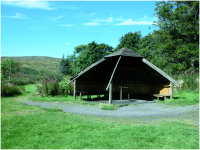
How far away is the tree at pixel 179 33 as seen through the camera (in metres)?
24.7

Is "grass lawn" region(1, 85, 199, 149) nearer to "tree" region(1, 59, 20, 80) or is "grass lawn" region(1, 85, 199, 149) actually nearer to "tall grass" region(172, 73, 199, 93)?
"tall grass" region(172, 73, 199, 93)

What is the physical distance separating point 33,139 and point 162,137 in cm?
295

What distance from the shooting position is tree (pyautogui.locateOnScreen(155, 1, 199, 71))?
24656 mm

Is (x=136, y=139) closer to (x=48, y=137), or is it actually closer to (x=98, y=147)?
(x=98, y=147)

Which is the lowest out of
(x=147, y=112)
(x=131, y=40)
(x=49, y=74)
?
(x=147, y=112)

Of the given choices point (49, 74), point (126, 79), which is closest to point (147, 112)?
point (126, 79)

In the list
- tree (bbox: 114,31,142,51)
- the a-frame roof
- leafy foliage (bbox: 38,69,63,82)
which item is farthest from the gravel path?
tree (bbox: 114,31,142,51)

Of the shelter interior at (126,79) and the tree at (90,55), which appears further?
the tree at (90,55)

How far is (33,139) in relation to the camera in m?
4.25

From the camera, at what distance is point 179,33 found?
25891 mm

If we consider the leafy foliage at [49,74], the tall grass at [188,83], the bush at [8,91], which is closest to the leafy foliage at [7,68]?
Answer: the leafy foliage at [49,74]

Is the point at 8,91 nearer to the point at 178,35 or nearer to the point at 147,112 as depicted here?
the point at 147,112

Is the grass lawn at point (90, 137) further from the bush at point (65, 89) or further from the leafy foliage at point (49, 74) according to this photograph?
the leafy foliage at point (49, 74)

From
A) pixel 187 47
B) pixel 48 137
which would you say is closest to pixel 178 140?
pixel 48 137
